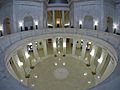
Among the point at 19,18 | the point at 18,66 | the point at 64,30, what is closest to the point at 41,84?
the point at 18,66

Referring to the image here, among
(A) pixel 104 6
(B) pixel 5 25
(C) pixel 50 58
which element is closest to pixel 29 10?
(B) pixel 5 25

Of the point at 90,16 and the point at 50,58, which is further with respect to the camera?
the point at 90,16

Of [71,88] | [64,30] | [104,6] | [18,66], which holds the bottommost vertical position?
[71,88]

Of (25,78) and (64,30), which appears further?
(64,30)

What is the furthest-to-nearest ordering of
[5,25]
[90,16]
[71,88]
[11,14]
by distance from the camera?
[5,25]
[90,16]
[11,14]
[71,88]

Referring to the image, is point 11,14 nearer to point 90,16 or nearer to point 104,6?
point 90,16

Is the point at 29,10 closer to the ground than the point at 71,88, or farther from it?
farther from it

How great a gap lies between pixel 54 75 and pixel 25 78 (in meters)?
2.67

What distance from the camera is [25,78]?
14.1 m

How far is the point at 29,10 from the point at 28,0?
56.5 inches

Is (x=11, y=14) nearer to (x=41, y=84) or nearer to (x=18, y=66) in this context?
(x=18, y=66)

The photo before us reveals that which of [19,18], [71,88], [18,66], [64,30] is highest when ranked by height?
[19,18]

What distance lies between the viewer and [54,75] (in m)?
14.4

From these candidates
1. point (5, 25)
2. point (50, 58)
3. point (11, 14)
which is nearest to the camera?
point (50, 58)
